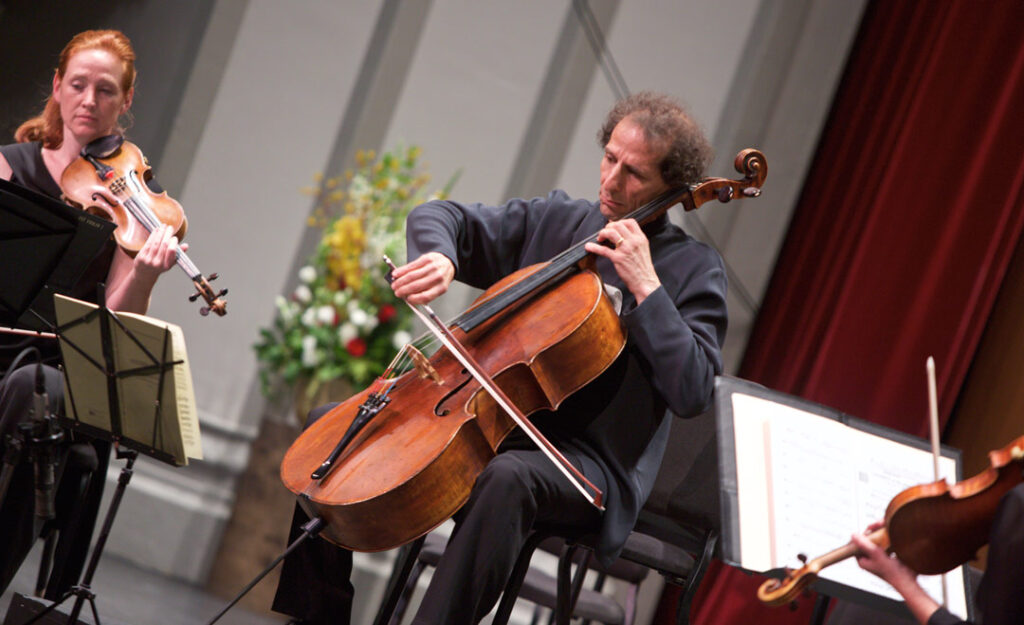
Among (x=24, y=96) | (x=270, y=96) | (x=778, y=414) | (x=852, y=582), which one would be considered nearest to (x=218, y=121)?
(x=270, y=96)

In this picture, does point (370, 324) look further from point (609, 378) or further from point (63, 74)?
point (609, 378)

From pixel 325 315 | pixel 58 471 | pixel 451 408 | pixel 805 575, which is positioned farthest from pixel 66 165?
pixel 805 575

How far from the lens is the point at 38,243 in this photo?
6.65 ft

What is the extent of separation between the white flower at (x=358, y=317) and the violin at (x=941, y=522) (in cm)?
218

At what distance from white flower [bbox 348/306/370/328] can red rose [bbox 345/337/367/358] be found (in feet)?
0.18

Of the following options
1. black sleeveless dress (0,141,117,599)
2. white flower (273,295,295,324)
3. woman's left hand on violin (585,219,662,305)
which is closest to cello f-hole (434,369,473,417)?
woman's left hand on violin (585,219,662,305)

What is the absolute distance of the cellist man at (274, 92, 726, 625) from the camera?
6.01ft

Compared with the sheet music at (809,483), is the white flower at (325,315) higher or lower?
lower

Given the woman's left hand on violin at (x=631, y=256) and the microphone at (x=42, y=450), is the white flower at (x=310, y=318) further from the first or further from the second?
the woman's left hand on violin at (x=631, y=256)

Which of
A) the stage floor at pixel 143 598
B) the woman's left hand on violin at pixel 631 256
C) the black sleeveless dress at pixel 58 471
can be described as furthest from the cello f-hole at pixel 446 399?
the stage floor at pixel 143 598

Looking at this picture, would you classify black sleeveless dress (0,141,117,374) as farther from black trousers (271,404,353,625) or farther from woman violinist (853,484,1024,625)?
woman violinist (853,484,1024,625)

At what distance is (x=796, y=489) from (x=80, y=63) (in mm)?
1916

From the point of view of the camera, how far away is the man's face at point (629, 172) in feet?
7.09

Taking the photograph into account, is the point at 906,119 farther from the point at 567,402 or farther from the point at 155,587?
the point at 155,587
